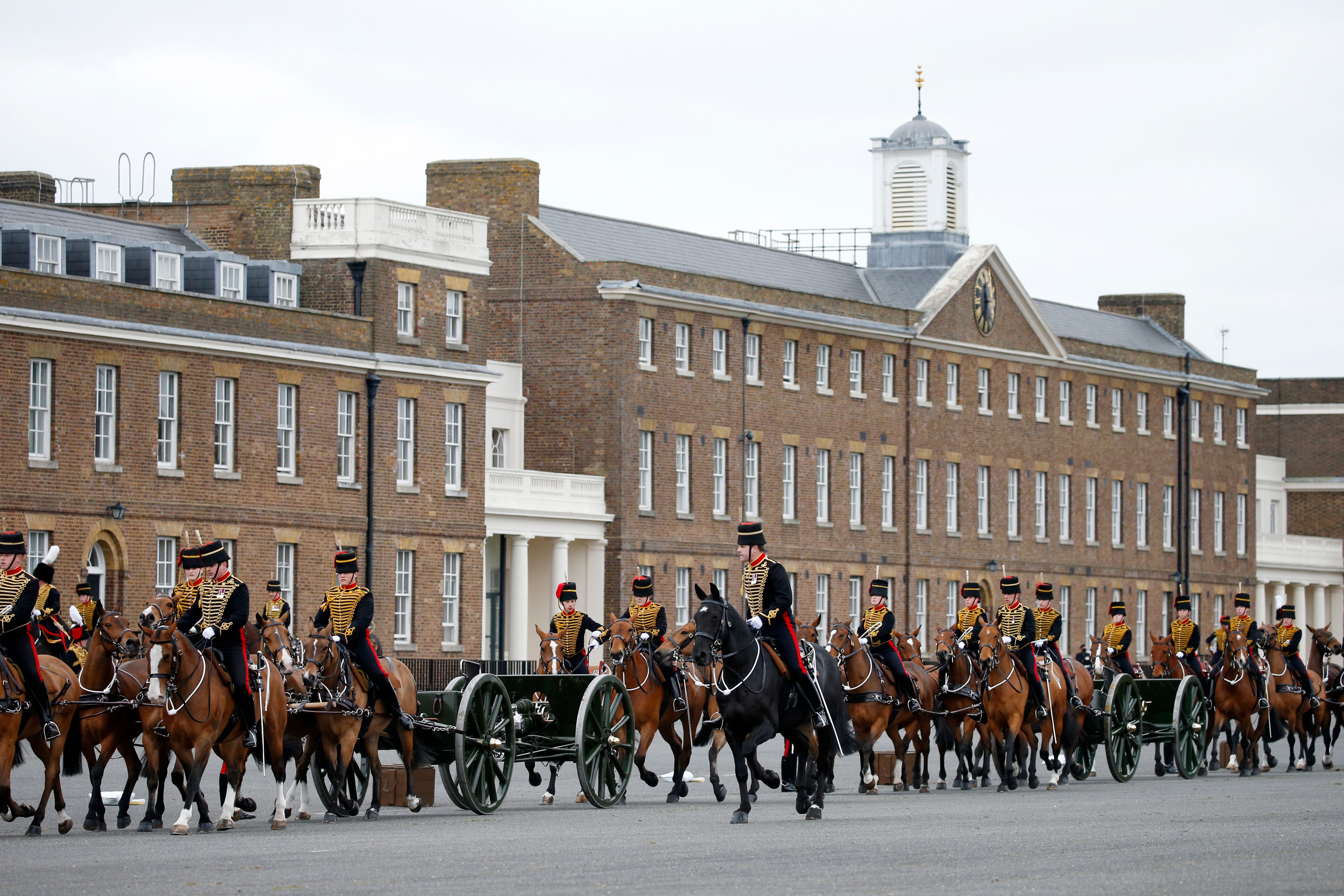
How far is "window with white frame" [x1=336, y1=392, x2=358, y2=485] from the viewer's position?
49094 mm

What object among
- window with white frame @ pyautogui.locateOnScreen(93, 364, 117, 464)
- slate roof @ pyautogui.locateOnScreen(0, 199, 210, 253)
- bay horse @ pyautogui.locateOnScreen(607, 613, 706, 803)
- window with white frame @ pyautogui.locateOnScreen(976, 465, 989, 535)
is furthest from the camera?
window with white frame @ pyautogui.locateOnScreen(976, 465, 989, 535)

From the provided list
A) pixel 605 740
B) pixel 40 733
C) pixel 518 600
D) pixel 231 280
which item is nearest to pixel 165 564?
pixel 231 280

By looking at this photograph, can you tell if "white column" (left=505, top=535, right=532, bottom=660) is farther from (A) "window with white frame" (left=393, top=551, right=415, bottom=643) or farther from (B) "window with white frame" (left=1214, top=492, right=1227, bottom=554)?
(B) "window with white frame" (left=1214, top=492, right=1227, bottom=554)

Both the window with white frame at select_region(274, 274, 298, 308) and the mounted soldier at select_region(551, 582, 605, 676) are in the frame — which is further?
the window with white frame at select_region(274, 274, 298, 308)

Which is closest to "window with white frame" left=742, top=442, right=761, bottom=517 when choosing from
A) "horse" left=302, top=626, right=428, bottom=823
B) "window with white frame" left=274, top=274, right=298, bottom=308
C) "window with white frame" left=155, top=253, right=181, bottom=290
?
"window with white frame" left=274, top=274, right=298, bottom=308

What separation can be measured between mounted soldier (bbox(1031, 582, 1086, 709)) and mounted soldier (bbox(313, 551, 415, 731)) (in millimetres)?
9175

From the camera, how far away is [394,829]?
20828 millimetres

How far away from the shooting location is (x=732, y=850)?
59.6 feet

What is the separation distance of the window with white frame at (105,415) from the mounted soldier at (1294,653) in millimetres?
20639

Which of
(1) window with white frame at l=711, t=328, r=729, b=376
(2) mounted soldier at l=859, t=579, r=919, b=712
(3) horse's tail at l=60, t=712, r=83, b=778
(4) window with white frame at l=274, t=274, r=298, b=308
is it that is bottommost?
(3) horse's tail at l=60, t=712, r=83, b=778

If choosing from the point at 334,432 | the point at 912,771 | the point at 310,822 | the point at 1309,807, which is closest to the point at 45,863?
the point at 310,822

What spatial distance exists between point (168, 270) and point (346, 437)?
15.7 feet

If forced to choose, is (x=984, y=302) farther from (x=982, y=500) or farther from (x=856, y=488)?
(x=856, y=488)

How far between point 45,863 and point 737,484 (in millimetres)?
43458
